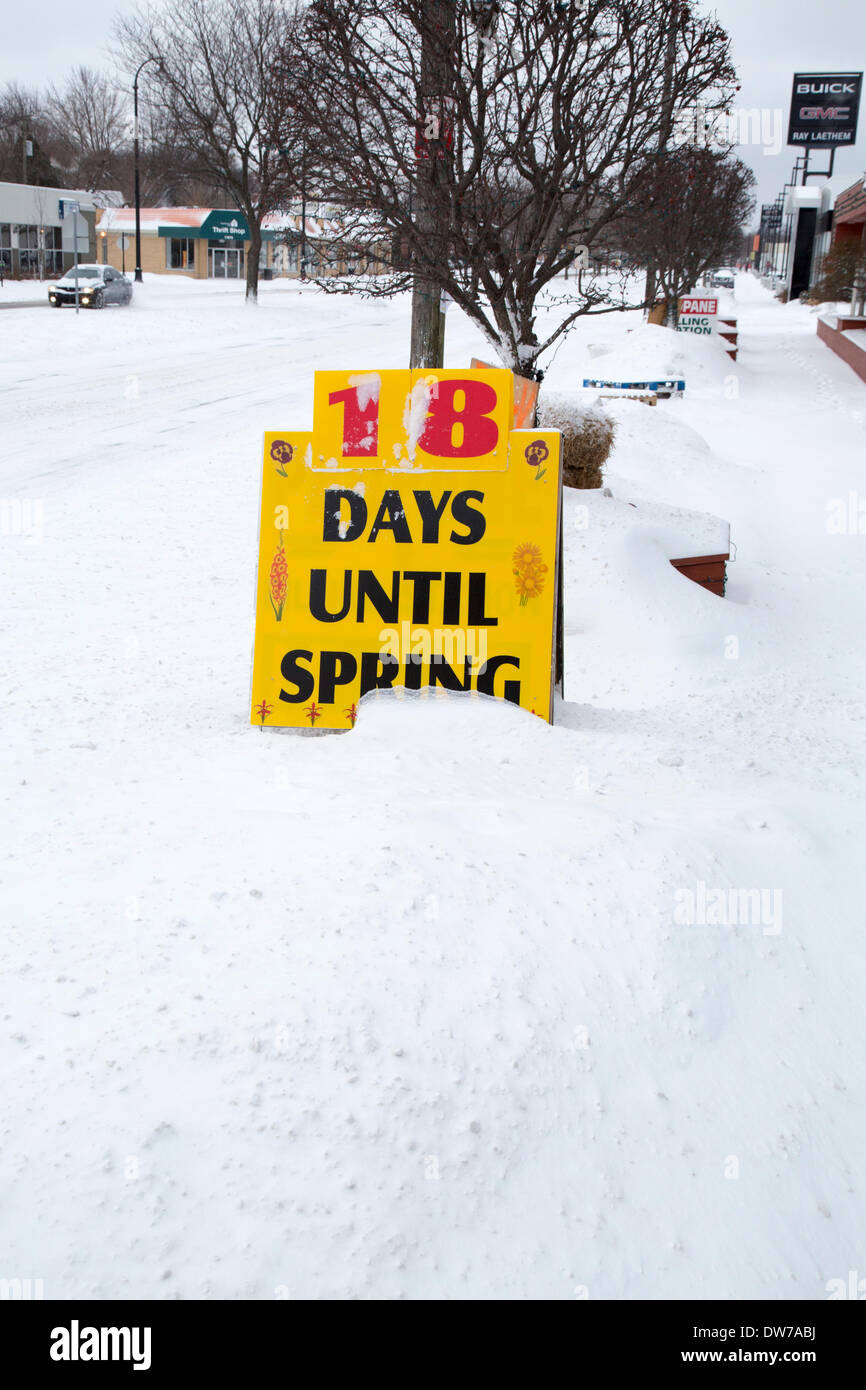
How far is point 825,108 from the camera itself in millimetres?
70375

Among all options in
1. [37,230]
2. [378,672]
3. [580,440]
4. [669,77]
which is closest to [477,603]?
[378,672]

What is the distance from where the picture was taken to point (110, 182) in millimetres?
83062

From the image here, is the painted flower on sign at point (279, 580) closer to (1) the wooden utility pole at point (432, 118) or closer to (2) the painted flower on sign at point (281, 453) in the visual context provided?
(2) the painted flower on sign at point (281, 453)

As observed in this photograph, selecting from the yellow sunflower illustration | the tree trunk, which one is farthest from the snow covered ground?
the tree trunk

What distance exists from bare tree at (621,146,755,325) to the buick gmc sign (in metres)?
33.5

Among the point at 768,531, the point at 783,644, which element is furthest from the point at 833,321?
the point at 783,644

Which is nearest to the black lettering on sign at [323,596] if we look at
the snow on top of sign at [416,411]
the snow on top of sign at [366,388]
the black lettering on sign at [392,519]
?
the black lettering on sign at [392,519]

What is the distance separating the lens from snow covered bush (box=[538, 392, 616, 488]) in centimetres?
1065

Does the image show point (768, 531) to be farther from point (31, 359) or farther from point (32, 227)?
point (32, 227)

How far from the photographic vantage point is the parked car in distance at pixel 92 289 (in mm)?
35250

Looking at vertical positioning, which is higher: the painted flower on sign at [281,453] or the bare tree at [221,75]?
the bare tree at [221,75]

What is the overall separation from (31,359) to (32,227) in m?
27.1

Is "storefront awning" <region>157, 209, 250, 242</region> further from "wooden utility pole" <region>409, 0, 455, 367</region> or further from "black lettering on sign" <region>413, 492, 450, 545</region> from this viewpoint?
"black lettering on sign" <region>413, 492, 450, 545</region>

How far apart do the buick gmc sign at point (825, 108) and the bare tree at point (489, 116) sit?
7097 centimetres
